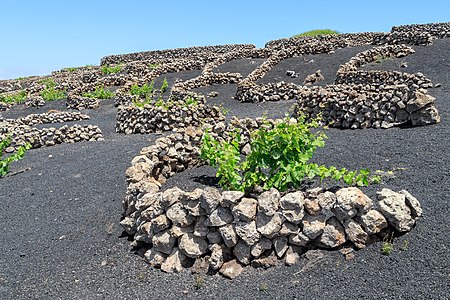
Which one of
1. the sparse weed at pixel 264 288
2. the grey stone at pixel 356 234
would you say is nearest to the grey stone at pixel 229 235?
the sparse weed at pixel 264 288

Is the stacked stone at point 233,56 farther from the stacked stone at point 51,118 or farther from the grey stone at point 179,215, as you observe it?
the grey stone at point 179,215

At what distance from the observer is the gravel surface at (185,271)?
Answer: 4848mm

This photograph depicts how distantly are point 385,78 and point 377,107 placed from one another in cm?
614

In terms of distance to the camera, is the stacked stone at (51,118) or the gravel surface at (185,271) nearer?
the gravel surface at (185,271)

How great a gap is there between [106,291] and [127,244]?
104cm

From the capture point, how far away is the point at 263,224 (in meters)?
5.32

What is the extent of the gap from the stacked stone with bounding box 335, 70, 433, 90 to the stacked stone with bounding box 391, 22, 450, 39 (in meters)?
9.25

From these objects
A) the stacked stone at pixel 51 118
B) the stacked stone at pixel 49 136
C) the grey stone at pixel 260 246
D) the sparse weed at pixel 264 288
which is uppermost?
the grey stone at pixel 260 246

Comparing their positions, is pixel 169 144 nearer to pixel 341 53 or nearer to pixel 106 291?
pixel 106 291

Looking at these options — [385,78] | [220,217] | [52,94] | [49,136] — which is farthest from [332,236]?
[52,94]

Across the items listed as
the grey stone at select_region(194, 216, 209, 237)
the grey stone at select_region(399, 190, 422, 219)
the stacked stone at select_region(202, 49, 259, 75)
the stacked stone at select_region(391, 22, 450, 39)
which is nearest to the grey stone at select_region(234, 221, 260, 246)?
the grey stone at select_region(194, 216, 209, 237)

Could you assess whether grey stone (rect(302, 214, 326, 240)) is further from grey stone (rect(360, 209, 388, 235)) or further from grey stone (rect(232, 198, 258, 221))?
grey stone (rect(232, 198, 258, 221))

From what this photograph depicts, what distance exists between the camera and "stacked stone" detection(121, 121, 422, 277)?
5.25 meters

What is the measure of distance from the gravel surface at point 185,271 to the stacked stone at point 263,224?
7.3 inches
